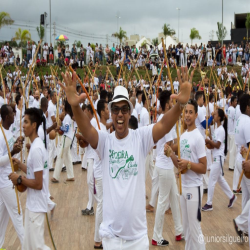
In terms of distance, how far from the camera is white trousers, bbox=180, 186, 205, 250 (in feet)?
16.3

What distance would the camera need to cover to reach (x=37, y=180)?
4.57 meters

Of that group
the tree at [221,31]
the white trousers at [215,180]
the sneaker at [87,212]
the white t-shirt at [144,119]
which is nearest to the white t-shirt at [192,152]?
the white trousers at [215,180]

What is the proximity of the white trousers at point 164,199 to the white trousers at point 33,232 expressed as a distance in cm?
212

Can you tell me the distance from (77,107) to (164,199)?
3.40m

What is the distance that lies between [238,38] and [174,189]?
140 feet

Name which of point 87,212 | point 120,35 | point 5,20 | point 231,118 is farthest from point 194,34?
point 87,212

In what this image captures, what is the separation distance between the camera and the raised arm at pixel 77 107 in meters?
3.26

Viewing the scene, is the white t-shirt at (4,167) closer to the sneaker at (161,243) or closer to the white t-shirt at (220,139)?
the sneaker at (161,243)

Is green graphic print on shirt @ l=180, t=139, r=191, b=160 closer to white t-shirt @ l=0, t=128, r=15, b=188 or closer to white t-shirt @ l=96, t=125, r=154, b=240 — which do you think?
white t-shirt @ l=96, t=125, r=154, b=240

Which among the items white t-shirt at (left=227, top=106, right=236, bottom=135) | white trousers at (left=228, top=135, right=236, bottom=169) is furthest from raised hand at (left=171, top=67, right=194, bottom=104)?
white trousers at (left=228, top=135, right=236, bottom=169)

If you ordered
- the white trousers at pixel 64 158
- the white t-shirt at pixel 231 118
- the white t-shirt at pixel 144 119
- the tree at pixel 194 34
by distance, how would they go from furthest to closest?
1. the tree at pixel 194 34
2. the white t-shirt at pixel 231 118
3. the white t-shirt at pixel 144 119
4. the white trousers at pixel 64 158

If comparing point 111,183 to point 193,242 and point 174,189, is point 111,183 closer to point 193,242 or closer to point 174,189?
point 193,242

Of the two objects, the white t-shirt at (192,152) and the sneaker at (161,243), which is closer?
the white t-shirt at (192,152)

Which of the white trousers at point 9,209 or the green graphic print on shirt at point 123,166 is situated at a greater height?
the green graphic print on shirt at point 123,166
